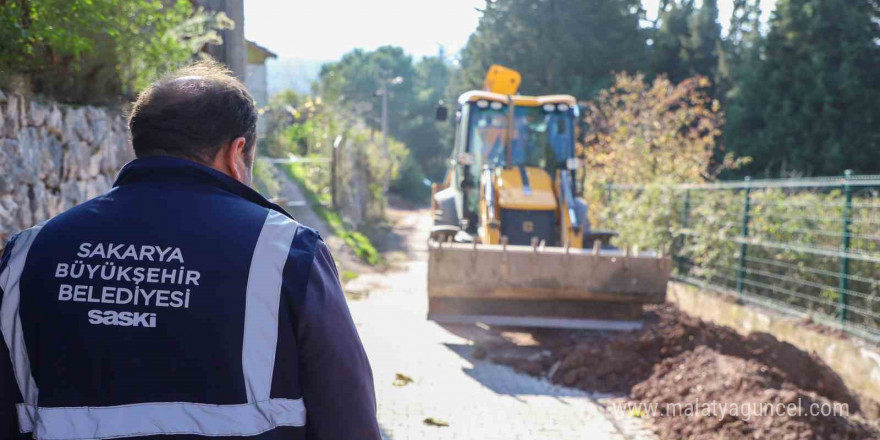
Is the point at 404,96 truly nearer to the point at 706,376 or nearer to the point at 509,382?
the point at 509,382

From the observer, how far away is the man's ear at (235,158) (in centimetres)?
203

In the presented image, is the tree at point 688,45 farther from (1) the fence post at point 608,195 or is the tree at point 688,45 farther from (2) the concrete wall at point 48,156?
(2) the concrete wall at point 48,156

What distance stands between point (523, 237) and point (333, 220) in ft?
33.5

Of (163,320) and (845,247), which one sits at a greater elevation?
(163,320)

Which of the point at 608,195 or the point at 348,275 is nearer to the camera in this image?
the point at 348,275

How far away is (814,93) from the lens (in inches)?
1121

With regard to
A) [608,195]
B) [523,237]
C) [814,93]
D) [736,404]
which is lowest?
[736,404]

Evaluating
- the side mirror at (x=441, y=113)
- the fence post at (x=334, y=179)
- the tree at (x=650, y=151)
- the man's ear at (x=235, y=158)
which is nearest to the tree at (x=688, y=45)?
the tree at (x=650, y=151)

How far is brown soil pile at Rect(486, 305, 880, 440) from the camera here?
5.64 metres

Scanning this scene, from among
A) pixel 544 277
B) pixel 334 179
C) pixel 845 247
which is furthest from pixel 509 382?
pixel 334 179

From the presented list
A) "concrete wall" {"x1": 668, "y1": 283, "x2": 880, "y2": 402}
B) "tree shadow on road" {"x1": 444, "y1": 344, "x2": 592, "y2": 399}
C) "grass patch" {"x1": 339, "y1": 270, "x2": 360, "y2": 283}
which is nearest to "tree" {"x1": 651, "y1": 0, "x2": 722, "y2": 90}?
"grass patch" {"x1": 339, "y1": 270, "x2": 360, "y2": 283}

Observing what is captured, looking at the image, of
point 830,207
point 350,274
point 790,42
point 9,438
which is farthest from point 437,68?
point 9,438

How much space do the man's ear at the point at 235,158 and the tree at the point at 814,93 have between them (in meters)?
27.4

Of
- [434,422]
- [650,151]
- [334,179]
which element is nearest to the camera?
[434,422]
